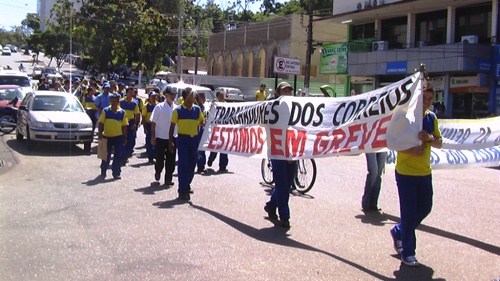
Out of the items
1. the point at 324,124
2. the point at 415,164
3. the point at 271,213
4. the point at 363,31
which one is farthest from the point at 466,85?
the point at 415,164

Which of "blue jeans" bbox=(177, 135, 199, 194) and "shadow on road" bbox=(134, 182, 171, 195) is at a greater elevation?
"blue jeans" bbox=(177, 135, 199, 194)

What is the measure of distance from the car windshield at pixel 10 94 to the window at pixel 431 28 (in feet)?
68.8

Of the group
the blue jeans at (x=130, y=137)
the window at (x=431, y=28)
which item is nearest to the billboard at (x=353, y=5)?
the window at (x=431, y=28)

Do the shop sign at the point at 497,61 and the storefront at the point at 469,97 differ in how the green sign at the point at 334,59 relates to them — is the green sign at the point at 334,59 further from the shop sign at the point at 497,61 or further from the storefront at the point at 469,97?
the shop sign at the point at 497,61

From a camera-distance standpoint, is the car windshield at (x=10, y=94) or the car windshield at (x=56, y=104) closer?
the car windshield at (x=56, y=104)

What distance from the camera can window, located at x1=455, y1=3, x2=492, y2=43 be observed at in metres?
27.7

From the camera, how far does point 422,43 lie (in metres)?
30.5

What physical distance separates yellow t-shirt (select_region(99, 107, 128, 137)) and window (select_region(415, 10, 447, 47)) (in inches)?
916

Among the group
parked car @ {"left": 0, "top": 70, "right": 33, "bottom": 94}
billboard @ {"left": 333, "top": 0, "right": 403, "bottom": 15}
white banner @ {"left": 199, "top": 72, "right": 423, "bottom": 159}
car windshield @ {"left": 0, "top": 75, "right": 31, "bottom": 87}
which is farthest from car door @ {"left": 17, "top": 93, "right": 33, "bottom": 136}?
billboard @ {"left": 333, "top": 0, "right": 403, "bottom": 15}

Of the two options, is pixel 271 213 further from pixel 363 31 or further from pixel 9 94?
pixel 363 31

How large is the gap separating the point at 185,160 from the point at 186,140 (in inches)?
13.0

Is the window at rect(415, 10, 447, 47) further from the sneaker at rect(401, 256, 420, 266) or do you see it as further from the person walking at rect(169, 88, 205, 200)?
the sneaker at rect(401, 256, 420, 266)

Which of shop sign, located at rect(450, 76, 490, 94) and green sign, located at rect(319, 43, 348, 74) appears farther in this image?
green sign, located at rect(319, 43, 348, 74)

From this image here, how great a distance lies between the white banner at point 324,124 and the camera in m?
6.02
